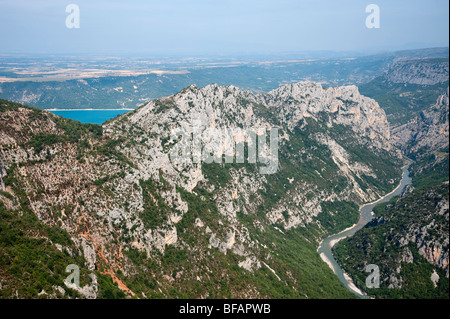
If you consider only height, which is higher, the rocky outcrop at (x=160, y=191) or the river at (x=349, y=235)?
the rocky outcrop at (x=160, y=191)

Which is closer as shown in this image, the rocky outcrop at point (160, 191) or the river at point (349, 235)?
the rocky outcrop at point (160, 191)

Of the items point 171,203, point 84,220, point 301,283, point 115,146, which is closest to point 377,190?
point 301,283

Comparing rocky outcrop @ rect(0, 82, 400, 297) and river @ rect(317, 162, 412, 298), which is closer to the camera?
rocky outcrop @ rect(0, 82, 400, 297)

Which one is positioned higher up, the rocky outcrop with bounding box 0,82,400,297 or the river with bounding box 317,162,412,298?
the rocky outcrop with bounding box 0,82,400,297

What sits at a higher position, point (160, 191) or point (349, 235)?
point (160, 191)

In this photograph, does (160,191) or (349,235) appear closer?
(160,191)

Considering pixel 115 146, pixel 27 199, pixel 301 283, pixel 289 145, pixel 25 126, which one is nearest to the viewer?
pixel 27 199

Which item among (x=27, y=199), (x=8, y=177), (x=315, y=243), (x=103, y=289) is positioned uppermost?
(x=8, y=177)
